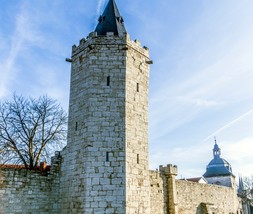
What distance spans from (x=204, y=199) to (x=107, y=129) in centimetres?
1159

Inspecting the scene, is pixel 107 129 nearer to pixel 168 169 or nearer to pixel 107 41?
pixel 107 41

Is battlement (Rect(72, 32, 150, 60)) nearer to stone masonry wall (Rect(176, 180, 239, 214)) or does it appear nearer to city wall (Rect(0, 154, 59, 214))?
city wall (Rect(0, 154, 59, 214))

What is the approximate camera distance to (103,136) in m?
10.8

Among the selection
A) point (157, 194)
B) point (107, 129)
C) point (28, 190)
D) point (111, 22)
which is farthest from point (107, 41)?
point (157, 194)

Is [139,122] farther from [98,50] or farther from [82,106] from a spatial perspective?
[98,50]

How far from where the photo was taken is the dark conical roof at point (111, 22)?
12.8 metres

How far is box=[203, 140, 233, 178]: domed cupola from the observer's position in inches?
1578

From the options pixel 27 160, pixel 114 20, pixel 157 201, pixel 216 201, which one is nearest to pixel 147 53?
pixel 114 20

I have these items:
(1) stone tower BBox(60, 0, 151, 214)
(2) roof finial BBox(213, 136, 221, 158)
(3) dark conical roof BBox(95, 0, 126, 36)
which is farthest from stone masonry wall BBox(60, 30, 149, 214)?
(2) roof finial BBox(213, 136, 221, 158)

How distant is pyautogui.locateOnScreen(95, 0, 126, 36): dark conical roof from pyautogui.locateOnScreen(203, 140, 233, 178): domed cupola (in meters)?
31.2

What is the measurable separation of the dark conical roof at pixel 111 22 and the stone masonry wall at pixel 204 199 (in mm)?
8929

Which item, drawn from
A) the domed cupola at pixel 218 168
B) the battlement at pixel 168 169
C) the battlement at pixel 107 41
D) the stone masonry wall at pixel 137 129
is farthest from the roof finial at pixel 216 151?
the battlement at pixel 107 41

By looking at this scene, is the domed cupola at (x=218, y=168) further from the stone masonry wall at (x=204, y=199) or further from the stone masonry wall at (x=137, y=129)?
the stone masonry wall at (x=137, y=129)

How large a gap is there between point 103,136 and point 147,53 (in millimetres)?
4517
